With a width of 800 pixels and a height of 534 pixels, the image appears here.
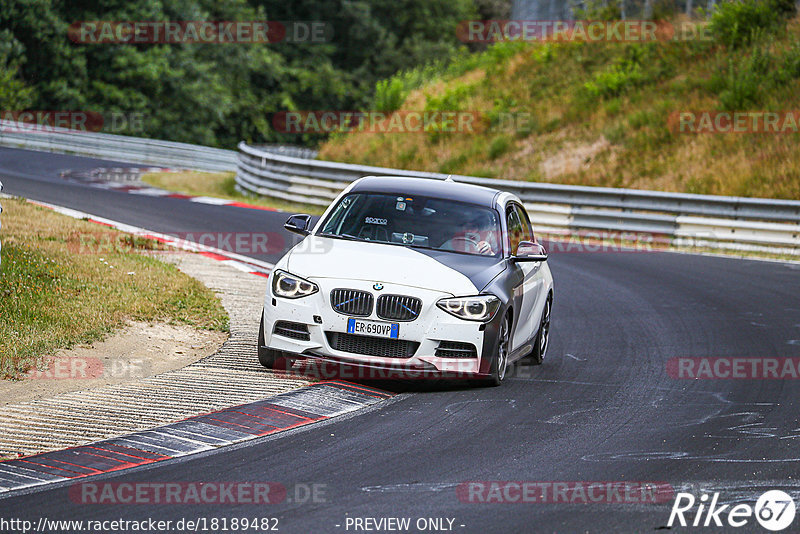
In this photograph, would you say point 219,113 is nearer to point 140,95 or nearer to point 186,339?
point 140,95

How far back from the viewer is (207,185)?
1246 inches

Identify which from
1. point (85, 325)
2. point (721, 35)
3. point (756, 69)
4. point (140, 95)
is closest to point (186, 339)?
point (85, 325)

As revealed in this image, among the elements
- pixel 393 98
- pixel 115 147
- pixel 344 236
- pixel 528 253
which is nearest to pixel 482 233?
pixel 528 253

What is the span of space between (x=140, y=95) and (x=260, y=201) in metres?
21.3

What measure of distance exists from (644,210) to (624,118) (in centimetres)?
722

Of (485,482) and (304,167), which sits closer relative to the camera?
(485,482)

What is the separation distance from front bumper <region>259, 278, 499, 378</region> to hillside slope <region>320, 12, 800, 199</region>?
17360mm

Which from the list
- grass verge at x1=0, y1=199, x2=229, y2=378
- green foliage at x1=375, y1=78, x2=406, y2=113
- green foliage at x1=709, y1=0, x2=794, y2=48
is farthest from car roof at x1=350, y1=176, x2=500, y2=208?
green foliage at x1=375, y1=78, x2=406, y2=113

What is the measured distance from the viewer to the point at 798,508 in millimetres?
6160

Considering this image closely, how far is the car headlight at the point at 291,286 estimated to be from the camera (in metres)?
8.81

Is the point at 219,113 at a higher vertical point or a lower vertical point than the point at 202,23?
lower

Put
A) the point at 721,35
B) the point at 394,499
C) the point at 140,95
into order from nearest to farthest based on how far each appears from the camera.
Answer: the point at 394,499, the point at 721,35, the point at 140,95

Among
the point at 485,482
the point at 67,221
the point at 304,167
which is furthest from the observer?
the point at 304,167

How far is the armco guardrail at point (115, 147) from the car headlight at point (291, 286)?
2961 centimetres
